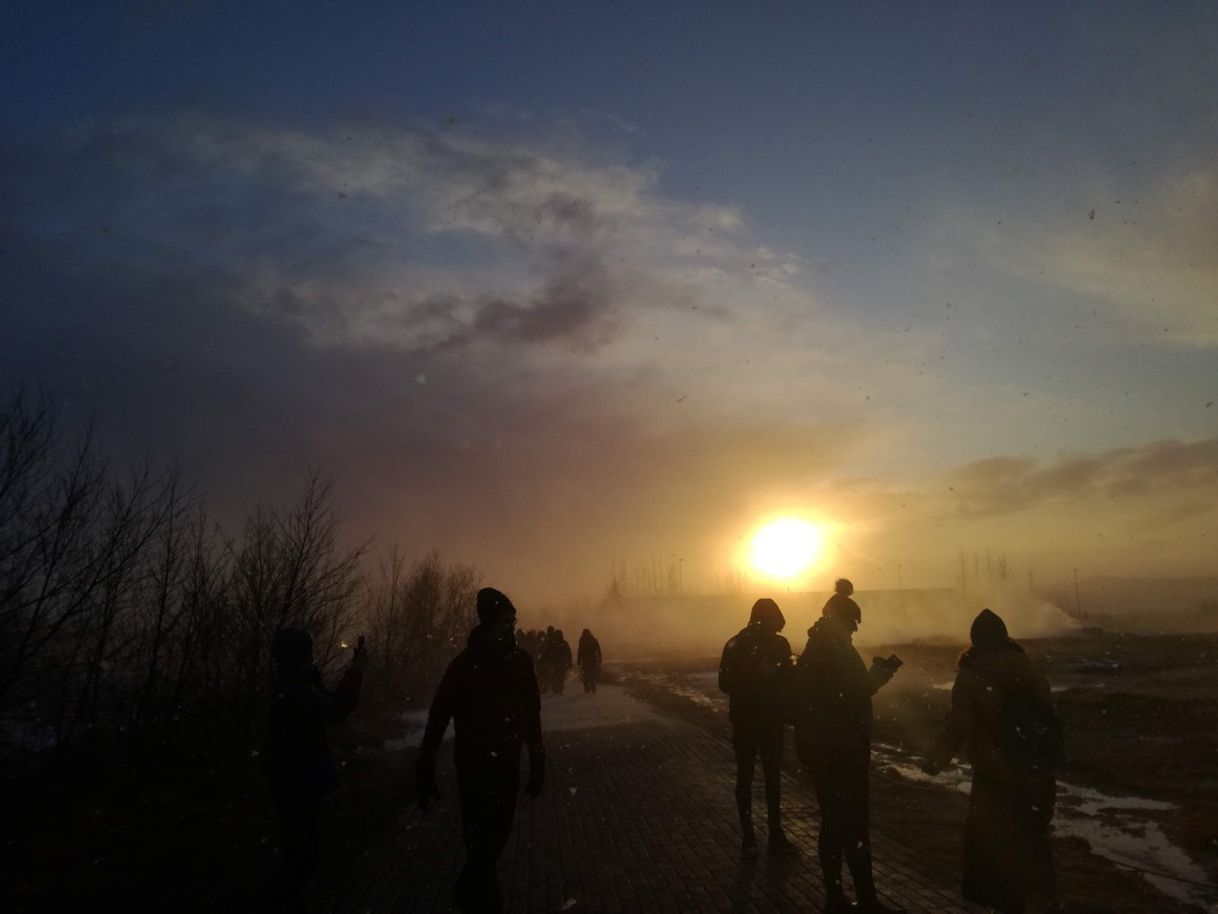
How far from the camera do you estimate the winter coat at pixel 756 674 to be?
7770 millimetres

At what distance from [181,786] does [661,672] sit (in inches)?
1442

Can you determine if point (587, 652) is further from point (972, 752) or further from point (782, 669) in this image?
point (972, 752)

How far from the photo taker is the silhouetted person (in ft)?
25.4

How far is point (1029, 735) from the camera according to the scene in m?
5.05

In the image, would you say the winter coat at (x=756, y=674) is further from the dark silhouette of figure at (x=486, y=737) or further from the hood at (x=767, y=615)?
the dark silhouette of figure at (x=486, y=737)

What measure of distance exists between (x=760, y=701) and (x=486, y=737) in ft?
12.2

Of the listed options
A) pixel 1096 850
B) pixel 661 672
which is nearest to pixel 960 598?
pixel 661 672

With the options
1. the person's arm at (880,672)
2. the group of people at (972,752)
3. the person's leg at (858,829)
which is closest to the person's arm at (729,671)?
the group of people at (972,752)

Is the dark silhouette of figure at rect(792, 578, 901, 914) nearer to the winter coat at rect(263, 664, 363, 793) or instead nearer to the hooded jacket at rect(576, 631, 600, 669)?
the winter coat at rect(263, 664, 363, 793)

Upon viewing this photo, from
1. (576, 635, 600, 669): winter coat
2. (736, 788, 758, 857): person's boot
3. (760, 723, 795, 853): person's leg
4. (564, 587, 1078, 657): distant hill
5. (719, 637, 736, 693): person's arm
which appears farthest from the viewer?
(564, 587, 1078, 657): distant hill

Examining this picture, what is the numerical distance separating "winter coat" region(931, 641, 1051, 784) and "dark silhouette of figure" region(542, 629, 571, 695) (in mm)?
24248

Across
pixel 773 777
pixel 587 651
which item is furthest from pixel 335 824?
pixel 587 651

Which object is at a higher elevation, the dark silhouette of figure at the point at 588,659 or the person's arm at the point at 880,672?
the person's arm at the point at 880,672

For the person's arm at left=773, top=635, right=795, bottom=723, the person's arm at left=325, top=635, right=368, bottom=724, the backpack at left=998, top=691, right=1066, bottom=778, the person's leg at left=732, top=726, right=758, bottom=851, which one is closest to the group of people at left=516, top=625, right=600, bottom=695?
the person's leg at left=732, top=726, right=758, bottom=851
